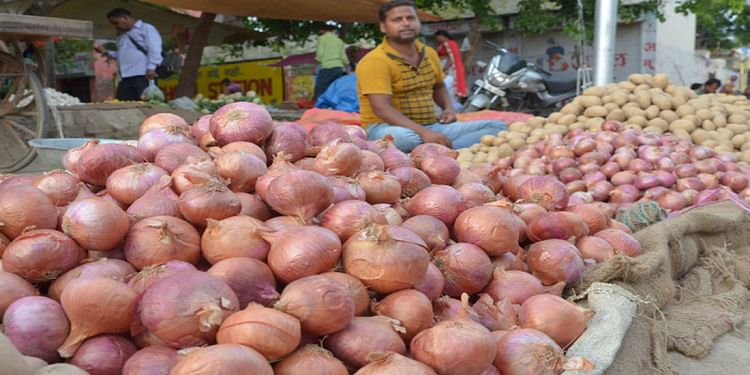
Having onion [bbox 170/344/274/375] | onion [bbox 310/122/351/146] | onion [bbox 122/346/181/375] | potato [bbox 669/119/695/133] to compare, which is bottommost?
onion [bbox 122/346/181/375]

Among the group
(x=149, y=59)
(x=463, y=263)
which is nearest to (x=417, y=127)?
(x=463, y=263)

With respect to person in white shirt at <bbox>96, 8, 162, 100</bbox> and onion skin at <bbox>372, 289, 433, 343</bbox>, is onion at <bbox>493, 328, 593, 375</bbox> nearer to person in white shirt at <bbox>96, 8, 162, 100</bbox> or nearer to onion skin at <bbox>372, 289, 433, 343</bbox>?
onion skin at <bbox>372, 289, 433, 343</bbox>

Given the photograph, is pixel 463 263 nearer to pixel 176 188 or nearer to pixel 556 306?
pixel 556 306

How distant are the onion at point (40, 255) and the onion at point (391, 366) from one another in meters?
0.75

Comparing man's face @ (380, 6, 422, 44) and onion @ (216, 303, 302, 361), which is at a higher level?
man's face @ (380, 6, 422, 44)

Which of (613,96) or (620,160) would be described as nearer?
(620,160)

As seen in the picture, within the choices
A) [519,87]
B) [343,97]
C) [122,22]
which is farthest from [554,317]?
[519,87]

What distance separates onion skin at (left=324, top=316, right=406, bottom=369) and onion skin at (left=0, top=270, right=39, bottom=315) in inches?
26.6

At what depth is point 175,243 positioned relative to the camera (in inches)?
61.1

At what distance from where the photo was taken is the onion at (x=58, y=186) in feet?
6.04

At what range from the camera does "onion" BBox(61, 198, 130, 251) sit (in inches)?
59.9

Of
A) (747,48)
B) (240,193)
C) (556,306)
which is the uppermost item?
(747,48)

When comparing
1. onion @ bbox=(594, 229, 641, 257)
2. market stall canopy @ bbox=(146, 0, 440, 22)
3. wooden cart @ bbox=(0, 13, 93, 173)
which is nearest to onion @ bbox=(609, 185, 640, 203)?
onion @ bbox=(594, 229, 641, 257)

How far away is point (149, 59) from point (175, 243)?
724 cm
